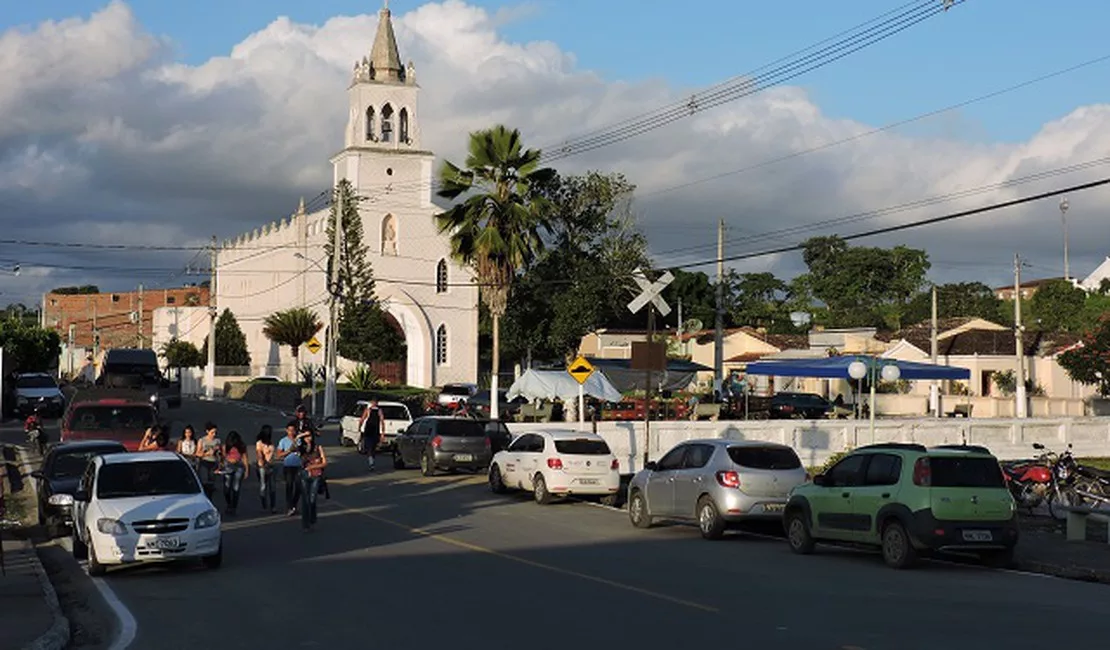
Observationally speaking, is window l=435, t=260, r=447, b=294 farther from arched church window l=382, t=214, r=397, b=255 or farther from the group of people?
the group of people

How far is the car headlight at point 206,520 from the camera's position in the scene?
56.7 ft

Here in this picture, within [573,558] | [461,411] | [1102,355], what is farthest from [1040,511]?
[1102,355]

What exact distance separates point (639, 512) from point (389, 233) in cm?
6040

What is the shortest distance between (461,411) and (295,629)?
33266 millimetres

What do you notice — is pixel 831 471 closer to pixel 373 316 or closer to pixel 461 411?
pixel 461 411

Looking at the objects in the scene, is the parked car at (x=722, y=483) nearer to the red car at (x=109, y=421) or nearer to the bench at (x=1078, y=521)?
the bench at (x=1078, y=521)

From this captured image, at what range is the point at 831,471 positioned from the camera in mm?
19406

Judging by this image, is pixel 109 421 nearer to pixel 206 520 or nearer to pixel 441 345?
pixel 206 520

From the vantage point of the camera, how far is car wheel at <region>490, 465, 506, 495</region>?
30.2 m

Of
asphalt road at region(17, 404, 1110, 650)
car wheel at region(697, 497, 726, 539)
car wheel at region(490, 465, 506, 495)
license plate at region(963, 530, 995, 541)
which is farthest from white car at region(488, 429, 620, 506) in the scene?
license plate at region(963, 530, 995, 541)

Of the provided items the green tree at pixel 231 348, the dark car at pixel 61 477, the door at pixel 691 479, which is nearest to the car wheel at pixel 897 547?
the door at pixel 691 479

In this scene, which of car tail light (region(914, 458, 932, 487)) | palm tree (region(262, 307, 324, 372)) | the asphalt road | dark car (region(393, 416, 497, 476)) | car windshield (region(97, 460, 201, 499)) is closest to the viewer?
the asphalt road

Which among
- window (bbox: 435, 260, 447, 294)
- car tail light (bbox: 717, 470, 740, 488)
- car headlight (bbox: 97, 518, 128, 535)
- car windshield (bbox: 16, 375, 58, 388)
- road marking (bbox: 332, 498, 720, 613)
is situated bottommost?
road marking (bbox: 332, 498, 720, 613)

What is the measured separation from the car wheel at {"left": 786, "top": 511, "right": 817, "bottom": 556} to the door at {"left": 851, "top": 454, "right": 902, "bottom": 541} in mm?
1120
